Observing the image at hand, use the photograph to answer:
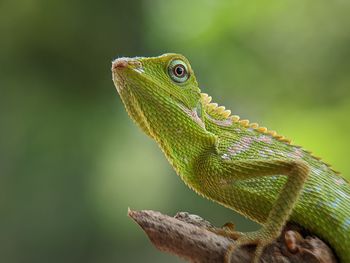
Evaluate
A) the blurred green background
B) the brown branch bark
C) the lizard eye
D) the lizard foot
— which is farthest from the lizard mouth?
the blurred green background

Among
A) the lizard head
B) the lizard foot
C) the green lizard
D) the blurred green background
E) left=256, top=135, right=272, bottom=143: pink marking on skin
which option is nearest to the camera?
the lizard foot

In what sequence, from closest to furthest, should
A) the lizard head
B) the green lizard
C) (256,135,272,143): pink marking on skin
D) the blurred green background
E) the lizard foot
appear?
the lizard foot → the green lizard → the lizard head → (256,135,272,143): pink marking on skin → the blurred green background

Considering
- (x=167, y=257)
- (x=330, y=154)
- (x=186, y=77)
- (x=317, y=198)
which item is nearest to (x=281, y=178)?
(x=317, y=198)

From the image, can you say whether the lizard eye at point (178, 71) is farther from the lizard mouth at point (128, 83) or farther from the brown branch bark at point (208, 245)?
the brown branch bark at point (208, 245)

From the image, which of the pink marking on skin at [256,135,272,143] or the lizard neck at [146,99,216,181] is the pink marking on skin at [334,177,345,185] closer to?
the pink marking on skin at [256,135,272,143]

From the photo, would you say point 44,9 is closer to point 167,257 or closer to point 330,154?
point 167,257

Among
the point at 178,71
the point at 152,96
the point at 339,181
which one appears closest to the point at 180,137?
the point at 152,96

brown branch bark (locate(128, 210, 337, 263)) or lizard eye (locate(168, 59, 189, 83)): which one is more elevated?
lizard eye (locate(168, 59, 189, 83))
